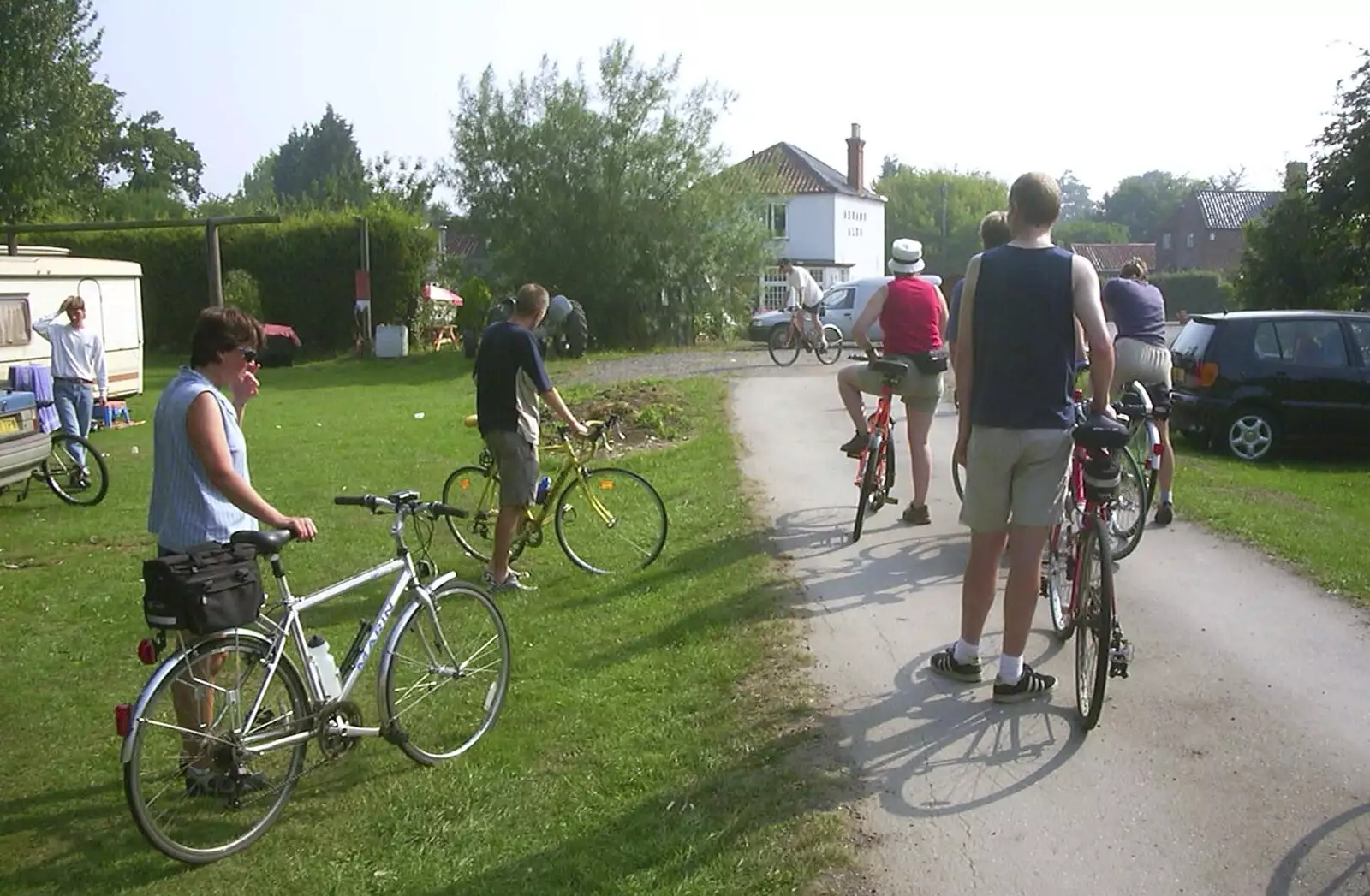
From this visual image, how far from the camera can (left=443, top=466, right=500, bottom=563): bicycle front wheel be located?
8906 millimetres

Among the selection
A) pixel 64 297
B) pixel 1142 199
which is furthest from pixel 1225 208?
pixel 64 297

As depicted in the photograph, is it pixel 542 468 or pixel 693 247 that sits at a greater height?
pixel 693 247

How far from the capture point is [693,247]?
33438 millimetres

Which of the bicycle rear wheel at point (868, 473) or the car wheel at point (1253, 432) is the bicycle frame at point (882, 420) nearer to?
the bicycle rear wheel at point (868, 473)

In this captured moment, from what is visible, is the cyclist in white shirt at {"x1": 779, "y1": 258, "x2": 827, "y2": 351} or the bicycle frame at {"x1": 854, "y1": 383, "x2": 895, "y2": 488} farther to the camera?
the cyclist in white shirt at {"x1": 779, "y1": 258, "x2": 827, "y2": 351}

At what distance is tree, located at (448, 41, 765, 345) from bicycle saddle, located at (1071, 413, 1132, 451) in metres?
27.9

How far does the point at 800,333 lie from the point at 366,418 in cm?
965

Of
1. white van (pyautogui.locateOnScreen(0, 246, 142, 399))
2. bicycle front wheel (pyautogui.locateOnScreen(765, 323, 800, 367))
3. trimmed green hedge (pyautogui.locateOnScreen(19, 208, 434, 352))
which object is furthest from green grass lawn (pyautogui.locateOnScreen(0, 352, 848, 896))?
trimmed green hedge (pyautogui.locateOnScreen(19, 208, 434, 352))

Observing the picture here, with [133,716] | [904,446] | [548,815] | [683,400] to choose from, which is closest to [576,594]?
[548,815]

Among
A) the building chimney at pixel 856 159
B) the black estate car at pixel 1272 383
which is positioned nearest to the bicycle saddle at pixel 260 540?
the black estate car at pixel 1272 383

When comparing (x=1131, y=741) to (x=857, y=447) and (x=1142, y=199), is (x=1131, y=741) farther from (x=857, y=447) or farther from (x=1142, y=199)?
(x=1142, y=199)

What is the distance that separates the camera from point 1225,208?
303ft

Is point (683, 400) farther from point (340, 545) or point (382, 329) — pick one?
point (382, 329)

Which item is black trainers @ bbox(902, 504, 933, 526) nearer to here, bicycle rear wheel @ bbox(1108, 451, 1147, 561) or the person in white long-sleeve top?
bicycle rear wheel @ bbox(1108, 451, 1147, 561)
